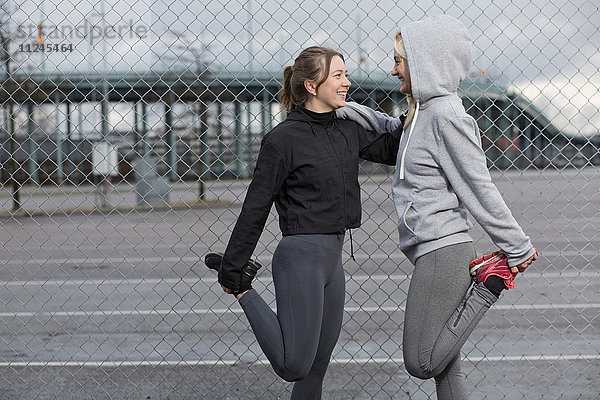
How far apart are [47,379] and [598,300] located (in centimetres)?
479

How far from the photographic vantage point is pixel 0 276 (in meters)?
9.78

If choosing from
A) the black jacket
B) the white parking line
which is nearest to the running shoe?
the black jacket

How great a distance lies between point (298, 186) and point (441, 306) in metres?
0.76

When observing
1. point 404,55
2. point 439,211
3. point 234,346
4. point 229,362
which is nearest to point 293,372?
point 439,211

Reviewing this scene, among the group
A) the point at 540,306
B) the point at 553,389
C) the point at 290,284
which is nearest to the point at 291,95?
the point at 290,284

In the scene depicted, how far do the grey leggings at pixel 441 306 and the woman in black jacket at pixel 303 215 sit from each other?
1.36 feet

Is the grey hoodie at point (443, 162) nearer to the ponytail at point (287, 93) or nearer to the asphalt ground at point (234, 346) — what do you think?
the ponytail at point (287, 93)

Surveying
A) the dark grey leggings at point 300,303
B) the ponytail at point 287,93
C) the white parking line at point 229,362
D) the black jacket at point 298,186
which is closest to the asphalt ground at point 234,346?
the white parking line at point 229,362

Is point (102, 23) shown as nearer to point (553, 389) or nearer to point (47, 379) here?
point (47, 379)

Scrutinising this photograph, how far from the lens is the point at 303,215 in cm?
332

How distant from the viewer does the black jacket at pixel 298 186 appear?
329 centimetres

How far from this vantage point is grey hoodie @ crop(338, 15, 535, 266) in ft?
9.93

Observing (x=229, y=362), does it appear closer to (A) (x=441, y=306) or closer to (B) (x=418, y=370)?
(B) (x=418, y=370)

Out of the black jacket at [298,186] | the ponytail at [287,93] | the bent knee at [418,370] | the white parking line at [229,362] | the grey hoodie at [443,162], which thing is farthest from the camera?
the white parking line at [229,362]
